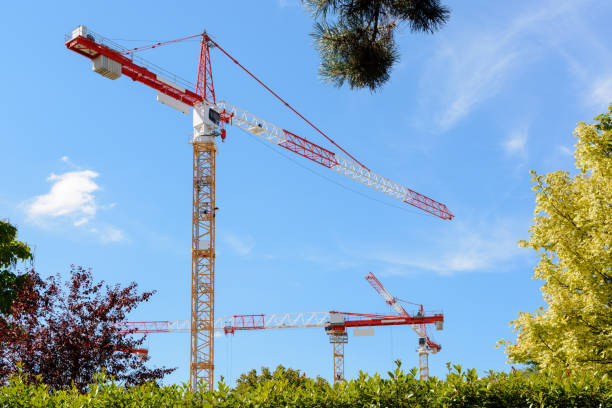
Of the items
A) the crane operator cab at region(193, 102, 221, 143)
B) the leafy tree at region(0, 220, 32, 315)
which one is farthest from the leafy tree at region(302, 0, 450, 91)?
the crane operator cab at region(193, 102, 221, 143)

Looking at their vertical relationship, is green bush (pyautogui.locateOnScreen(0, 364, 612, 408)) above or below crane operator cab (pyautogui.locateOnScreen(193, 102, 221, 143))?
below

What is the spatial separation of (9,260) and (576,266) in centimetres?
1819

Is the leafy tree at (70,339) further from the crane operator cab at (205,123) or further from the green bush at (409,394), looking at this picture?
the crane operator cab at (205,123)

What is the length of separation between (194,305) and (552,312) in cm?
3498

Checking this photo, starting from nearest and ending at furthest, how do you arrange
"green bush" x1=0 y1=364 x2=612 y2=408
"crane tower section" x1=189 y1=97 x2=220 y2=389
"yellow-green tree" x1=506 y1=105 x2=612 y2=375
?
"green bush" x1=0 y1=364 x2=612 y2=408
"yellow-green tree" x1=506 y1=105 x2=612 y2=375
"crane tower section" x1=189 y1=97 x2=220 y2=389

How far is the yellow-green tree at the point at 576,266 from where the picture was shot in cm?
1171

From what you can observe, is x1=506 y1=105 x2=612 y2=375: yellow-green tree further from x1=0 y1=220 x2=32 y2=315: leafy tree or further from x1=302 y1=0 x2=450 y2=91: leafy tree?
x1=0 y1=220 x2=32 y2=315: leafy tree

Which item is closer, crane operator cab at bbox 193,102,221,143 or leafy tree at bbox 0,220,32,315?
leafy tree at bbox 0,220,32,315

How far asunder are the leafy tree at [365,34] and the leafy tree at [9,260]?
13972 millimetres

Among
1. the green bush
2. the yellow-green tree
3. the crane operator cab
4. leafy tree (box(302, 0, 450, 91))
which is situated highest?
the crane operator cab

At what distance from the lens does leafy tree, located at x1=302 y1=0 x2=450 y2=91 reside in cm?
967

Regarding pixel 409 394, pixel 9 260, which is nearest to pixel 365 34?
pixel 409 394

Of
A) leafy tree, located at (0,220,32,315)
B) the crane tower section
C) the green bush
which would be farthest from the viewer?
the crane tower section

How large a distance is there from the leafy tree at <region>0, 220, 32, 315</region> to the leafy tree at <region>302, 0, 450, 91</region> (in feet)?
45.8
